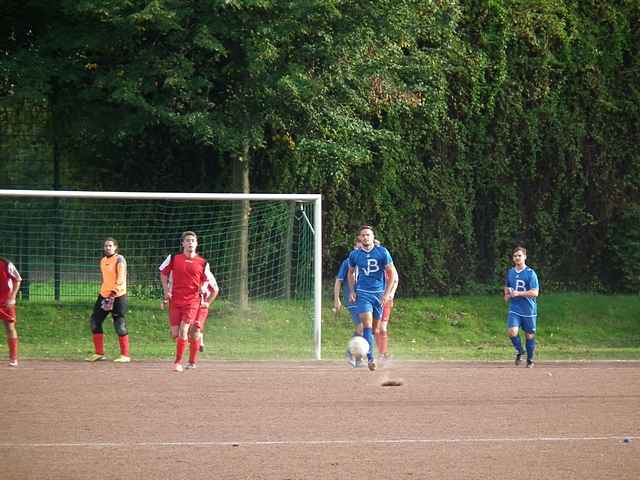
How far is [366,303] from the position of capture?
16.1 meters

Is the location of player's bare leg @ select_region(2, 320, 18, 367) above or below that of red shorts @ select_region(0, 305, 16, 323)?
below

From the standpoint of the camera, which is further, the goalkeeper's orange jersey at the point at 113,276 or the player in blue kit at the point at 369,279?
the goalkeeper's orange jersey at the point at 113,276

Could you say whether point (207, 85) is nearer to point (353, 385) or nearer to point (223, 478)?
point (353, 385)

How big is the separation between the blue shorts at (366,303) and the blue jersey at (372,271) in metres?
0.07

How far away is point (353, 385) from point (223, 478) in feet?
20.9

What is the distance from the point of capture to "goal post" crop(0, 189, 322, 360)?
21.3 m

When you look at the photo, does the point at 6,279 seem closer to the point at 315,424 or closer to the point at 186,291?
the point at 186,291

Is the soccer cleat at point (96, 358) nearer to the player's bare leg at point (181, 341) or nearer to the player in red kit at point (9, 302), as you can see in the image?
the player in red kit at point (9, 302)

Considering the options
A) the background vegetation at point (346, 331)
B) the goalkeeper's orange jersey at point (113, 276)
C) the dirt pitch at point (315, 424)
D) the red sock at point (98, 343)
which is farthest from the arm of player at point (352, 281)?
the red sock at point (98, 343)

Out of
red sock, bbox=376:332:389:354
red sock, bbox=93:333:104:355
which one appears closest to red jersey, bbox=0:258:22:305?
red sock, bbox=93:333:104:355

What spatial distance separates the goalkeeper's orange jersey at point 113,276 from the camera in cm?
1742

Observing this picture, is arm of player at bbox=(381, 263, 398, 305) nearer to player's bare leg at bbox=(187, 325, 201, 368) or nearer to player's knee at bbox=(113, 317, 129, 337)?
player's bare leg at bbox=(187, 325, 201, 368)

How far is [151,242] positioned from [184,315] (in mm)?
6509

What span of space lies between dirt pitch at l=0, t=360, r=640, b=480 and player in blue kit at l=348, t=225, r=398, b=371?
0.92m
